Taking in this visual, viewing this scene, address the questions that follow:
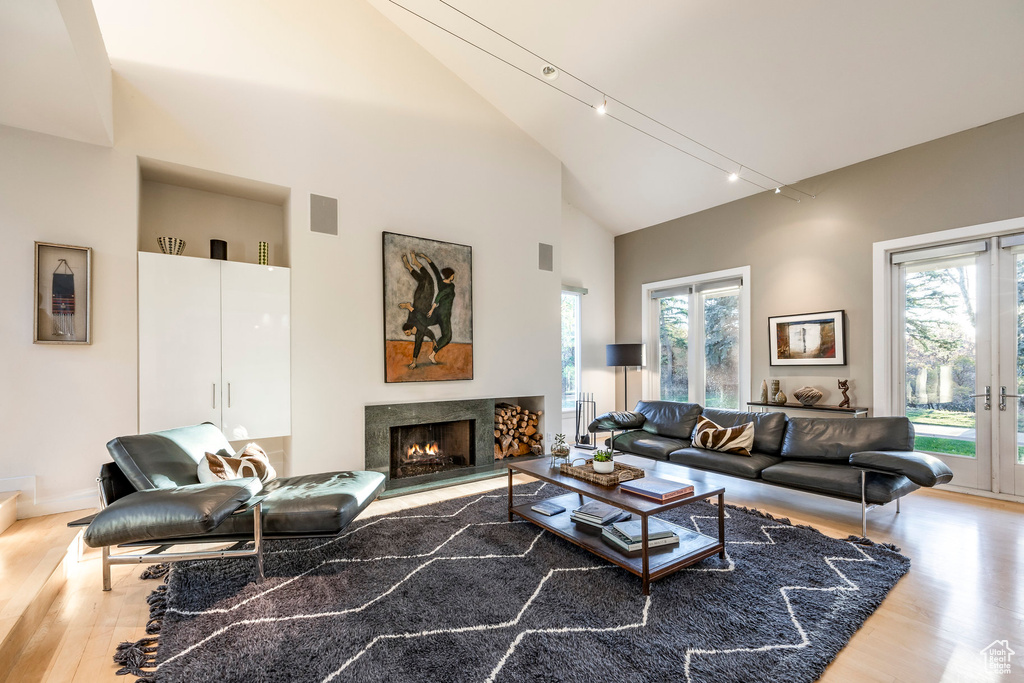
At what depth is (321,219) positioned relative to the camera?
12.9 ft

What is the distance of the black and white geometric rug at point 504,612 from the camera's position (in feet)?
5.47

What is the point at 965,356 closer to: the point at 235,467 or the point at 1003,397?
the point at 1003,397

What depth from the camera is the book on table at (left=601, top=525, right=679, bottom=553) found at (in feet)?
7.71

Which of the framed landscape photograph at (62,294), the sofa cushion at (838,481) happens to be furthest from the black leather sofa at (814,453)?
the framed landscape photograph at (62,294)

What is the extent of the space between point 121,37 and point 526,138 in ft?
11.8

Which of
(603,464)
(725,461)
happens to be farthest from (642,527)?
(725,461)

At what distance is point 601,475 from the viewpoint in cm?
271

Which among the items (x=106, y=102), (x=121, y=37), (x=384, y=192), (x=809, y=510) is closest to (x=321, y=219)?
(x=384, y=192)

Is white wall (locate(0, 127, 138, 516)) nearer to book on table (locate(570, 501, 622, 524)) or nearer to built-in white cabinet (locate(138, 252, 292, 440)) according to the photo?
built-in white cabinet (locate(138, 252, 292, 440))

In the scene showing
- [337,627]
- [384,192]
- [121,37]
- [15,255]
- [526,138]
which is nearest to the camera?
[337,627]

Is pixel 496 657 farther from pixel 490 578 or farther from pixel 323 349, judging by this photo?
pixel 323 349

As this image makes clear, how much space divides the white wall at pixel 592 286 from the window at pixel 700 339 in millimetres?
583

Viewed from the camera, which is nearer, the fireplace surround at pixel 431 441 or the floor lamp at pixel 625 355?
the fireplace surround at pixel 431 441

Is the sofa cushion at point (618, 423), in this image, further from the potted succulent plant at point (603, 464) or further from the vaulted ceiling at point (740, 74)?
the vaulted ceiling at point (740, 74)
